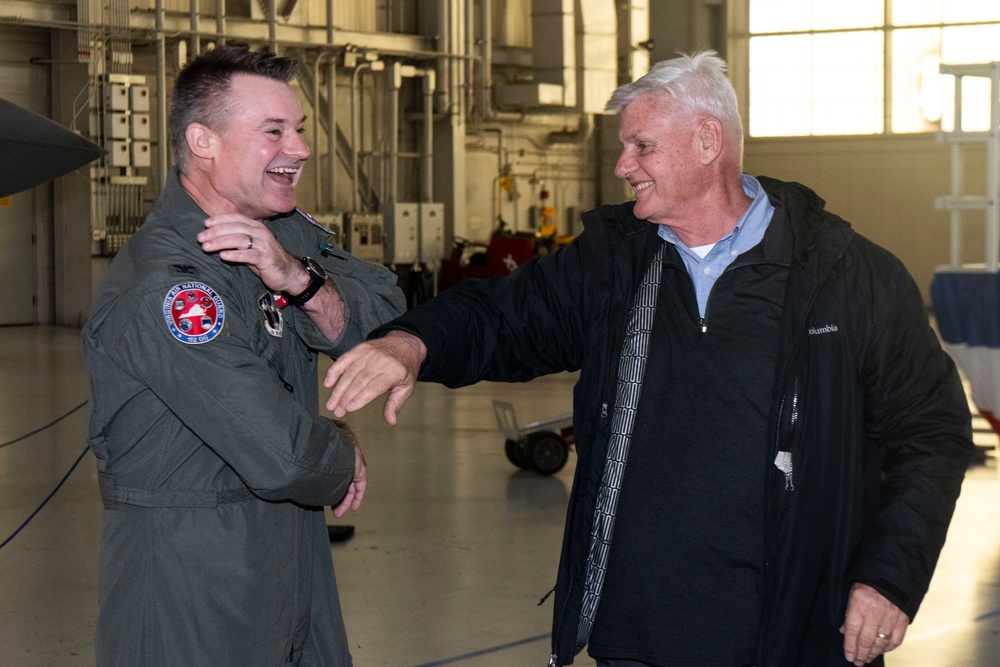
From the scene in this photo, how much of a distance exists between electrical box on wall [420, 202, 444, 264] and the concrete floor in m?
8.49

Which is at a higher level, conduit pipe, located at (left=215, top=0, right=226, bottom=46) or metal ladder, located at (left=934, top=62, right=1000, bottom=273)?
conduit pipe, located at (left=215, top=0, right=226, bottom=46)

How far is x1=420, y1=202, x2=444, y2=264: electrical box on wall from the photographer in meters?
17.8

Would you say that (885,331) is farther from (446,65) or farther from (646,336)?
(446,65)

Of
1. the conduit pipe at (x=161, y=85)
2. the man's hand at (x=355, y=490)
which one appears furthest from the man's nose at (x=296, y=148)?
the conduit pipe at (x=161, y=85)

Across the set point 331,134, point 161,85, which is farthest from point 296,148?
point 331,134

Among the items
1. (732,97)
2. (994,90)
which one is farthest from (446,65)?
(732,97)

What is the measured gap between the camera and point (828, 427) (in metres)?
2.27

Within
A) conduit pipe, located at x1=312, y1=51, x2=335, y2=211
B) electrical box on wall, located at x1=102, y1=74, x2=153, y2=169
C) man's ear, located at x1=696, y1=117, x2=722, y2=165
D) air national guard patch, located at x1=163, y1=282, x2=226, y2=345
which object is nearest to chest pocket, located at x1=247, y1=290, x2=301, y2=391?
air national guard patch, located at x1=163, y1=282, x2=226, y2=345

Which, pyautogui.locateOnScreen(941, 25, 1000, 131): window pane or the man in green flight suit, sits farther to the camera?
pyautogui.locateOnScreen(941, 25, 1000, 131): window pane

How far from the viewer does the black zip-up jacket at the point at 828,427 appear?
2.24m

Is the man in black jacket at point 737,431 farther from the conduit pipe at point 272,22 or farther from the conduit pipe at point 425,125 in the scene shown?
the conduit pipe at point 425,125

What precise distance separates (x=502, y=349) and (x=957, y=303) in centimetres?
480

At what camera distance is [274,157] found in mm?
2320

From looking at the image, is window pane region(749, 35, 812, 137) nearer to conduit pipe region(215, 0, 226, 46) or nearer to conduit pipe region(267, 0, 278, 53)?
conduit pipe region(267, 0, 278, 53)
